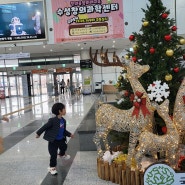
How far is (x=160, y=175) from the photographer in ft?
7.78

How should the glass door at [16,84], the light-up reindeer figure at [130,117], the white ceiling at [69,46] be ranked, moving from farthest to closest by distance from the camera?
the glass door at [16,84], the white ceiling at [69,46], the light-up reindeer figure at [130,117]

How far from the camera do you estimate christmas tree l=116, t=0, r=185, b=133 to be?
330cm

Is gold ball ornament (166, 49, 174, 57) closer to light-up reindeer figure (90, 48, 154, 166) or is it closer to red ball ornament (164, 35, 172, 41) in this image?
red ball ornament (164, 35, 172, 41)

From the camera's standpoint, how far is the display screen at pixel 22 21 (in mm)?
10508

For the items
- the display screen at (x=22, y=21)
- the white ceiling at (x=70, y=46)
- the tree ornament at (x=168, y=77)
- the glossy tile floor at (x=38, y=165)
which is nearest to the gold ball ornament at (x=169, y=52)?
the tree ornament at (x=168, y=77)

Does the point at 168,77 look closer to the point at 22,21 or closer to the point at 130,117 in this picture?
the point at 130,117

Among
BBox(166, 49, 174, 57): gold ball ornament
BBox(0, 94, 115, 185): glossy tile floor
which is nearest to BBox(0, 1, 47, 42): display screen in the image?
BBox(0, 94, 115, 185): glossy tile floor

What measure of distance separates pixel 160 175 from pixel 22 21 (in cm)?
972

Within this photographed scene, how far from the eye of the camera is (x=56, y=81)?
→ 80.6ft

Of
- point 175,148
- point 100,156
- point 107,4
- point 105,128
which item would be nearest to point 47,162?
point 100,156

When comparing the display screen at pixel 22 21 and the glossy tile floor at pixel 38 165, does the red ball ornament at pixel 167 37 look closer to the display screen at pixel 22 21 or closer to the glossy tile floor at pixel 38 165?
the glossy tile floor at pixel 38 165

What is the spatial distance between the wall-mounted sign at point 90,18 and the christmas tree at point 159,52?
6.88 metres

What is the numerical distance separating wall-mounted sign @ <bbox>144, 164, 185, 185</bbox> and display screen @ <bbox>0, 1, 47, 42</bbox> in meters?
9.04

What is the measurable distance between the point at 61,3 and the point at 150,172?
372 inches
